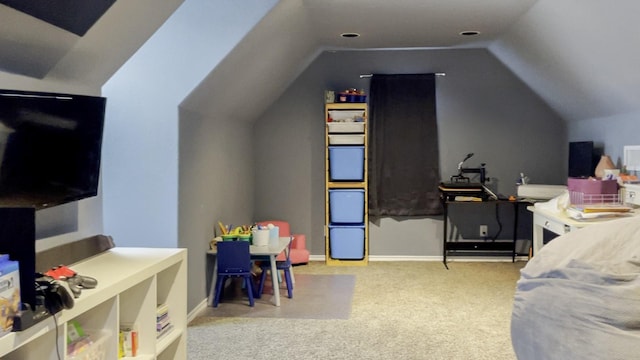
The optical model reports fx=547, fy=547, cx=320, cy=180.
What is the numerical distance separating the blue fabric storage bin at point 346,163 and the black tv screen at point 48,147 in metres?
3.27

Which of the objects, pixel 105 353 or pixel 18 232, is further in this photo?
pixel 105 353

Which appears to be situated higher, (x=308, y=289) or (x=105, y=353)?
(x=105, y=353)

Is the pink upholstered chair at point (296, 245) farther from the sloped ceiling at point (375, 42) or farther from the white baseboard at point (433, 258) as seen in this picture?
the sloped ceiling at point (375, 42)

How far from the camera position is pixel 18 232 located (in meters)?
1.52

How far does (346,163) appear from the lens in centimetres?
548

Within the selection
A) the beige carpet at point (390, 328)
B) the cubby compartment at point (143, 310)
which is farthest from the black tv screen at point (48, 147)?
the beige carpet at point (390, 328)

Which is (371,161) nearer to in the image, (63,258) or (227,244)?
(227,244)

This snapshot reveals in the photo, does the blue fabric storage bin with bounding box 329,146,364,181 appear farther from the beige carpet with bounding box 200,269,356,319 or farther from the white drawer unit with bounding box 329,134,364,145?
the beige carpet with bounding box 200,269,356,319

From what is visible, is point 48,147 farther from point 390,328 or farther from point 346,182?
point 346,182

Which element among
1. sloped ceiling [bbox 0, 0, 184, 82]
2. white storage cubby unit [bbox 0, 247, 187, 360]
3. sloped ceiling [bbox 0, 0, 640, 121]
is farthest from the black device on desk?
sloped ceiling [bbox 0, 0, 184, 82]

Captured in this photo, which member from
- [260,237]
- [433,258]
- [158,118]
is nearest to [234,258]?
[260,237]

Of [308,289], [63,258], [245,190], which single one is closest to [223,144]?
[245,190]

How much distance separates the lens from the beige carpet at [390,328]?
10.4 ft

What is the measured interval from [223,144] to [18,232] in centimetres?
305
